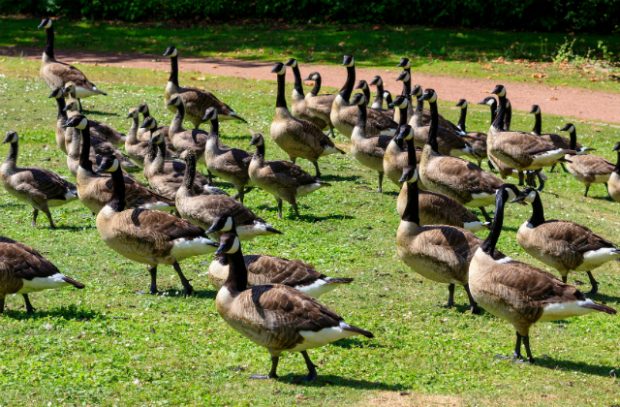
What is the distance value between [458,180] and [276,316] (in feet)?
24.2

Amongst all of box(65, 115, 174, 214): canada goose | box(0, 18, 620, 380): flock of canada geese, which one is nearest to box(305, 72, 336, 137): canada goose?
box(0, 18, 620, 380): flock of canada geese

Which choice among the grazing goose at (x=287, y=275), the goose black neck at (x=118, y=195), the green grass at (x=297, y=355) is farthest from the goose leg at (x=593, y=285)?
the goose black neck at (x=118, y=195)

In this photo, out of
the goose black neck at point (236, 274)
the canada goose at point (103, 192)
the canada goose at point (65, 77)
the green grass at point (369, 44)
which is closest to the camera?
the goose black neck at point (236, 274)

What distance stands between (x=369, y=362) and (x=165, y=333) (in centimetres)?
237

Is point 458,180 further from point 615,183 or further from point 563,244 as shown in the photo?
point 615,183

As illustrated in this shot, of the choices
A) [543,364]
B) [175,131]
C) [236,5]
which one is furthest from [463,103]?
[236,5]

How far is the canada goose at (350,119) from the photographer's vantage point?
827 inches

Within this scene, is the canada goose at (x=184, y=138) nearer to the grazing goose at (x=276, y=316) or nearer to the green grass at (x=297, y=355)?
the green grass at (x=297, y=355)

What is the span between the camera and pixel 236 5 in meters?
43.4

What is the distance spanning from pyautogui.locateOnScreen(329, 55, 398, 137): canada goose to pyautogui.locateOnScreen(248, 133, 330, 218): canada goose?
4.45m

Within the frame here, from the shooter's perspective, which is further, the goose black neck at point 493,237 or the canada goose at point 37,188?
the canada goose at point 37,188

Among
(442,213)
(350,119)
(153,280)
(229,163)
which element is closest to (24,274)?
(153,280)

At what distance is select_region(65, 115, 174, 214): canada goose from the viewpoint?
48.6 ft

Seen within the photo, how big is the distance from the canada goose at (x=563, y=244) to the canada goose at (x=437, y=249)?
120 cm
